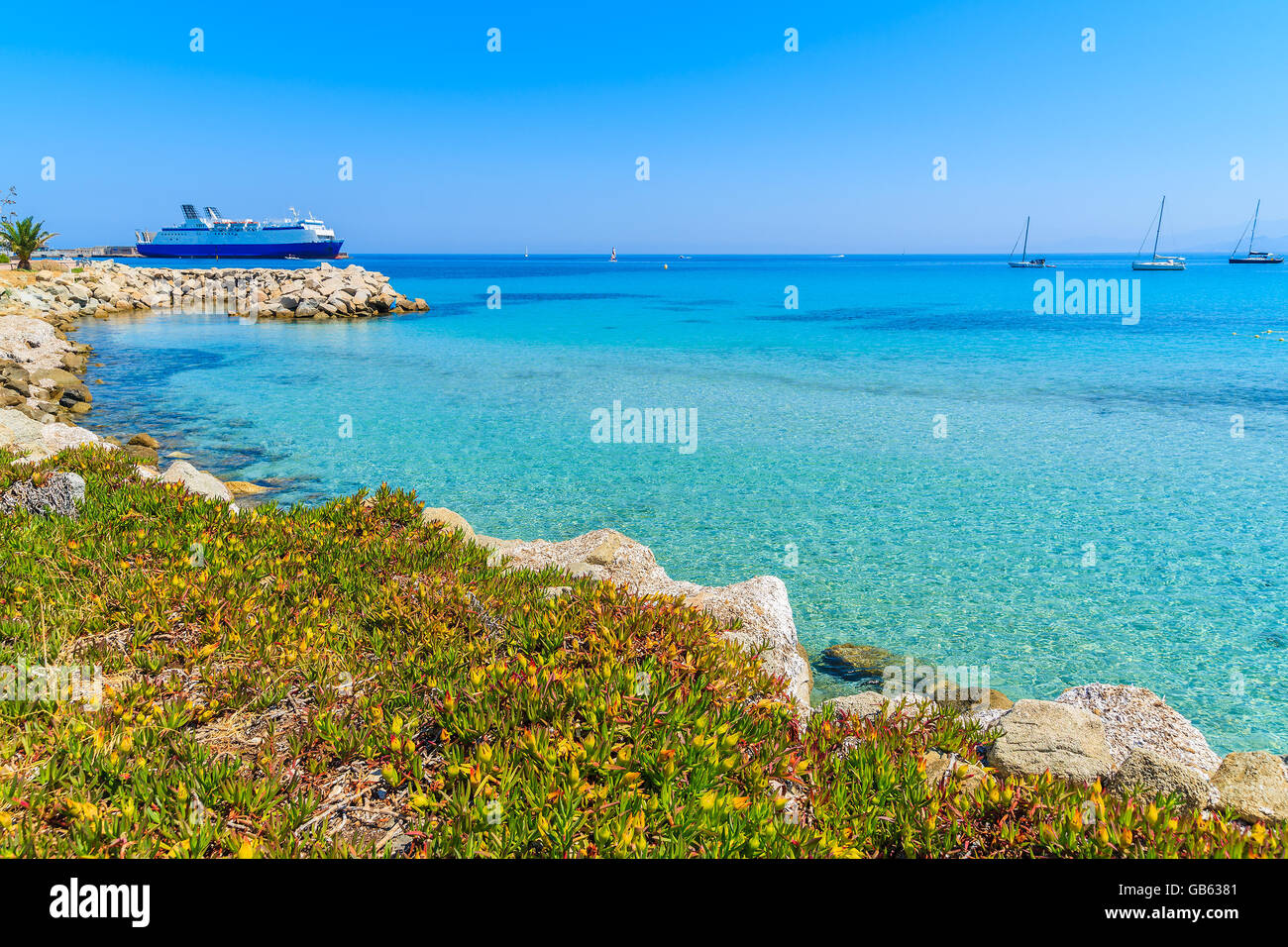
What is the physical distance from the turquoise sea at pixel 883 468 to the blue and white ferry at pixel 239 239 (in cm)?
7951

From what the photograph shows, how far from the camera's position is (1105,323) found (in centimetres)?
5681

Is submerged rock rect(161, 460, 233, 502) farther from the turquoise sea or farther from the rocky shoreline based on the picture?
the turquoise sea

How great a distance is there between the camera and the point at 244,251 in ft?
366

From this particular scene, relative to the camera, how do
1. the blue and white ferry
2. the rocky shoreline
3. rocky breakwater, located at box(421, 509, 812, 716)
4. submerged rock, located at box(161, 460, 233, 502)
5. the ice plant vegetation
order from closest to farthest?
1. the ice plant vegetation
2. the rocky shoreline
3. rocky breakwater, located at box(421, 509, 812, 716)
4. submerged rock, located at box(161, 460, 233, 502)
5. the blue and white ferry

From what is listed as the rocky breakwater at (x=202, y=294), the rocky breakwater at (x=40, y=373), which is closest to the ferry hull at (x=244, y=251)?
the rocky breakwater at (x=202, y=294)

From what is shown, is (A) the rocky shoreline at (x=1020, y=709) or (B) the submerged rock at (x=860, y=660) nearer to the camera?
(A) the rocky shoreline at (x=1020, y=709)

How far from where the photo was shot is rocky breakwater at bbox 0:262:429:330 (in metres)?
49.8

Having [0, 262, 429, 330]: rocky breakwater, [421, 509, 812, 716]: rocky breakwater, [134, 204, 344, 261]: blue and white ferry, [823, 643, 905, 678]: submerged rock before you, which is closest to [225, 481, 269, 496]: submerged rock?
[421, 509, 812, 716]: rocky breakwater

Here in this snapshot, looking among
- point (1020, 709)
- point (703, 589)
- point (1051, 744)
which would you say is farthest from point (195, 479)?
point (1051, 744)

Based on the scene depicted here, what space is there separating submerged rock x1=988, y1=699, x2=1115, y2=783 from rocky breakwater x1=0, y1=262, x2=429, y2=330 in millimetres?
53080

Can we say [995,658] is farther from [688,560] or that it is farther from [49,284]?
[49,284]

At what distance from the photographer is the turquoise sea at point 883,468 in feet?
32.1

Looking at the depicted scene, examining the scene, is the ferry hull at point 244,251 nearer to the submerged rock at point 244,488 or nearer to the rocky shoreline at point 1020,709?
the rocky shoreline at point 1020,709
